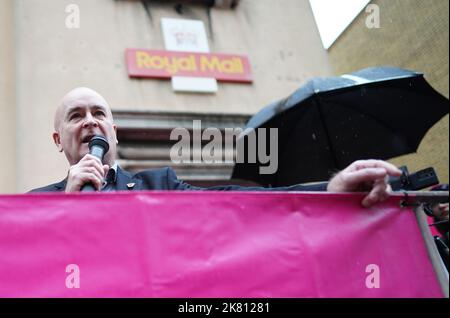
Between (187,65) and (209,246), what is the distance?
15.0ft

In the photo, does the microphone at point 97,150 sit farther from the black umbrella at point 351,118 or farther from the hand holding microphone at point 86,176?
the black umbrella at point 351,118

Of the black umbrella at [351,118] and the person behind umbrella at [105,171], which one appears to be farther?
the black umbrella at [351,118]

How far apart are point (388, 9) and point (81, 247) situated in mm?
3366

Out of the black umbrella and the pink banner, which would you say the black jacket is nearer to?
the pink banner

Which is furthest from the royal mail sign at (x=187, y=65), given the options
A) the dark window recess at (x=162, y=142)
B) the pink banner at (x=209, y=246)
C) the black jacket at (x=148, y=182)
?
the pink banner at (x=209, y=246)

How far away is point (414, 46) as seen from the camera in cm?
545

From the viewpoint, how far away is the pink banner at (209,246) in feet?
4.77

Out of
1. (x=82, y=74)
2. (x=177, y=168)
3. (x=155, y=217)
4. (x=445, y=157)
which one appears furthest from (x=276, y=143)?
(x=155, y=217)

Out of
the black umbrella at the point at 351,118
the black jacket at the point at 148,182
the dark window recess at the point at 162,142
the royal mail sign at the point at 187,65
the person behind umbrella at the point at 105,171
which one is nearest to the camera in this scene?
the person behind umbrella at the point at 105,171

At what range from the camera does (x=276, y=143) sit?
4.70m

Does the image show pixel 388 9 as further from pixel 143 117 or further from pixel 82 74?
pixel 82 74

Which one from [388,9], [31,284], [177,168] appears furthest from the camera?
[177,168]

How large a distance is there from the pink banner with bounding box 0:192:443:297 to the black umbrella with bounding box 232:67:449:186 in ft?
8.85

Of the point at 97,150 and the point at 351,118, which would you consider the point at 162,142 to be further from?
the point at 97,150
